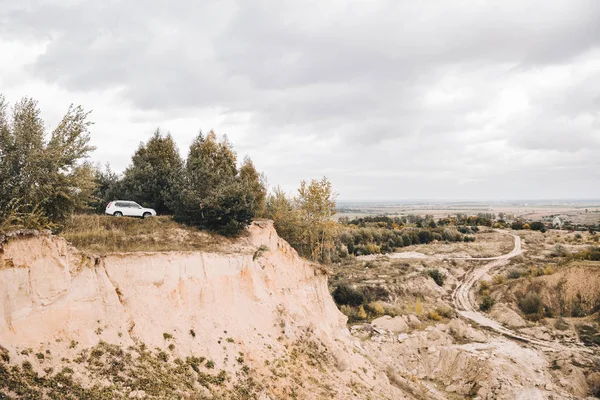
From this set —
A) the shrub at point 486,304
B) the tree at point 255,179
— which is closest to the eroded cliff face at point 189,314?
the tree at point 255,179

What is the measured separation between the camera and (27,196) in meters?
16.1

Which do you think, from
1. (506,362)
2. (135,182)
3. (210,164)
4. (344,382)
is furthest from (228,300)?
(506,362)

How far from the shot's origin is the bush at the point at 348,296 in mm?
36900

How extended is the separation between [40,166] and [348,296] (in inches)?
1153

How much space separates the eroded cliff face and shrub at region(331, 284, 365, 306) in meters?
12.7

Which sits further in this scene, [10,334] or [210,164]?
[210,164]

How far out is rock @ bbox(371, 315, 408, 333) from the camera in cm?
2961

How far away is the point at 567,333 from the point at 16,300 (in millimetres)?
38360

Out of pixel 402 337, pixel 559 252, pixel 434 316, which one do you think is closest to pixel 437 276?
pixel 434 316

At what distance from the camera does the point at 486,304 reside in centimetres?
3991

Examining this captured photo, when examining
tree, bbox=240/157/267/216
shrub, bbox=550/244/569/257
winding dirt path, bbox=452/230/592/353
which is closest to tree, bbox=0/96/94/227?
tree, bbox=240/157/267/216

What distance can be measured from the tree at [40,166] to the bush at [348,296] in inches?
1032

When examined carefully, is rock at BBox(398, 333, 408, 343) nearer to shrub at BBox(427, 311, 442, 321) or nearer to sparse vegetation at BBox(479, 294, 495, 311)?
shrub at BBox(427, 311, 442, 321)

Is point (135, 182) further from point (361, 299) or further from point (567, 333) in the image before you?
point (567, 333)
